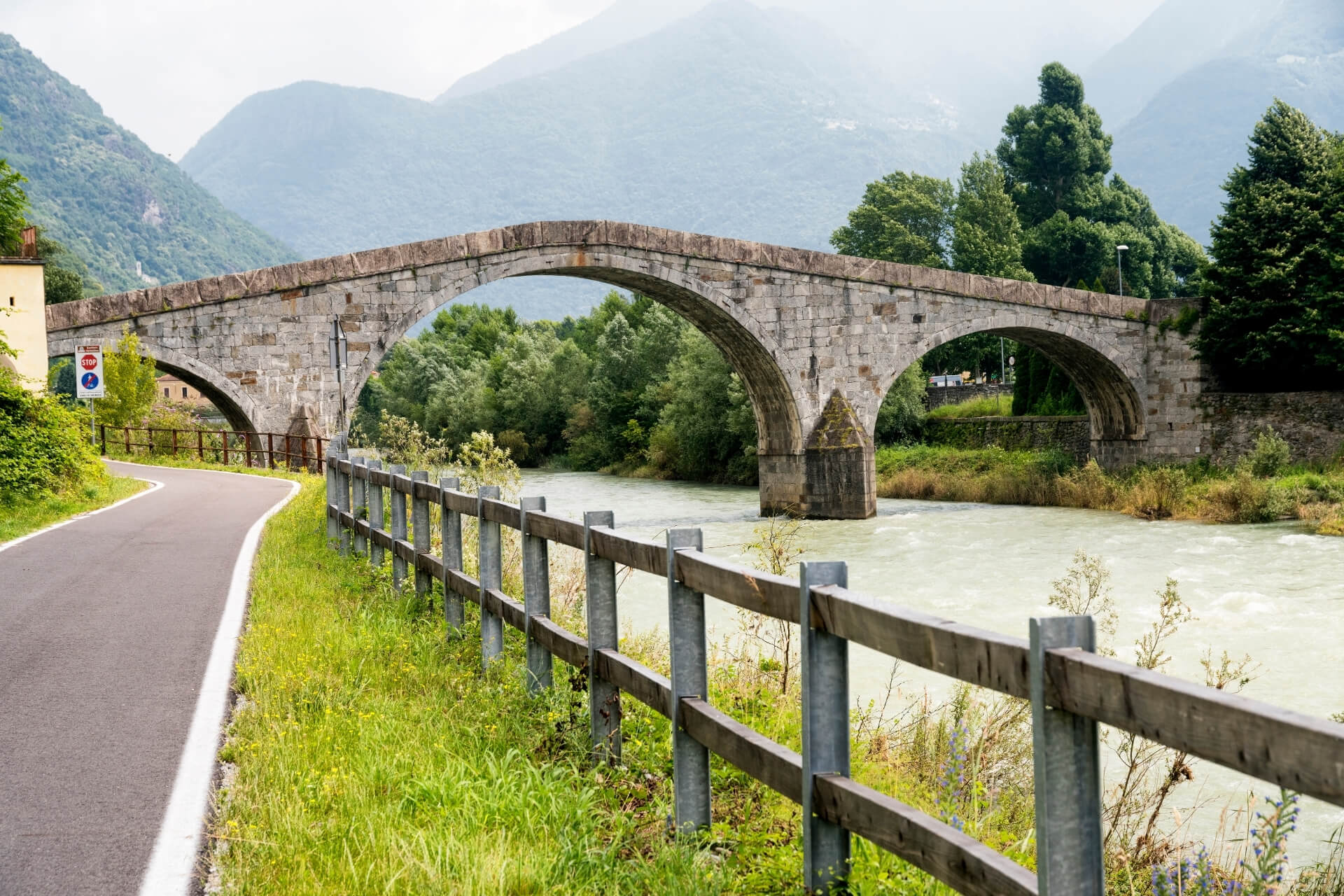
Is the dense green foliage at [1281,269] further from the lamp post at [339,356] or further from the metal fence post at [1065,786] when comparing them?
the metal fence post at [1065,786]

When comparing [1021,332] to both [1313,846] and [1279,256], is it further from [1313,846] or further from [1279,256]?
[1313,846]

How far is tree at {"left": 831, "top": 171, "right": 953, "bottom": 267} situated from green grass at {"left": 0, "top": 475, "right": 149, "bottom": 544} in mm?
39346

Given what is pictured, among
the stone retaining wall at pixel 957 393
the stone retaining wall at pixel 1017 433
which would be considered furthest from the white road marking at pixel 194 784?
the stone retaining wall at pixel 957 393

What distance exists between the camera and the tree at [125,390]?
2586cm

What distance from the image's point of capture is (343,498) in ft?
34.9

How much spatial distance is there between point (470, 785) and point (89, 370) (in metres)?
18.7

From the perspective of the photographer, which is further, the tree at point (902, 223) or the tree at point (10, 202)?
the tree at point (902, 223)

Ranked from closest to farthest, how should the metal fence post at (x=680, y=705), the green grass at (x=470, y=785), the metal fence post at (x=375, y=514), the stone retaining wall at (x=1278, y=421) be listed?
the green grass at (x=470, y=785)
the metal fence post at (x=680, y=705)
the metal fence post at (x=375, y=514)
the stone retaining wall at (x=1278, y=421)

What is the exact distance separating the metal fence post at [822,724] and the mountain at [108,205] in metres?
150

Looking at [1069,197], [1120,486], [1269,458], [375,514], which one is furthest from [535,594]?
[1069,197]

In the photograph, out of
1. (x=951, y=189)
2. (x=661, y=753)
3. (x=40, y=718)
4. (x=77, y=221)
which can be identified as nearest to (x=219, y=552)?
(x=40, y=718)

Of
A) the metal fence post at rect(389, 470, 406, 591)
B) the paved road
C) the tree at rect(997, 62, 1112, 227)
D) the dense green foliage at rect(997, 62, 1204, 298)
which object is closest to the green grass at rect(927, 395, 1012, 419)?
the dense green foliage at rect(997, 62, 1204, 298)

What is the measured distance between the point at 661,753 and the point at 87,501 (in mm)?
13141

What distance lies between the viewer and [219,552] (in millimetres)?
10500
